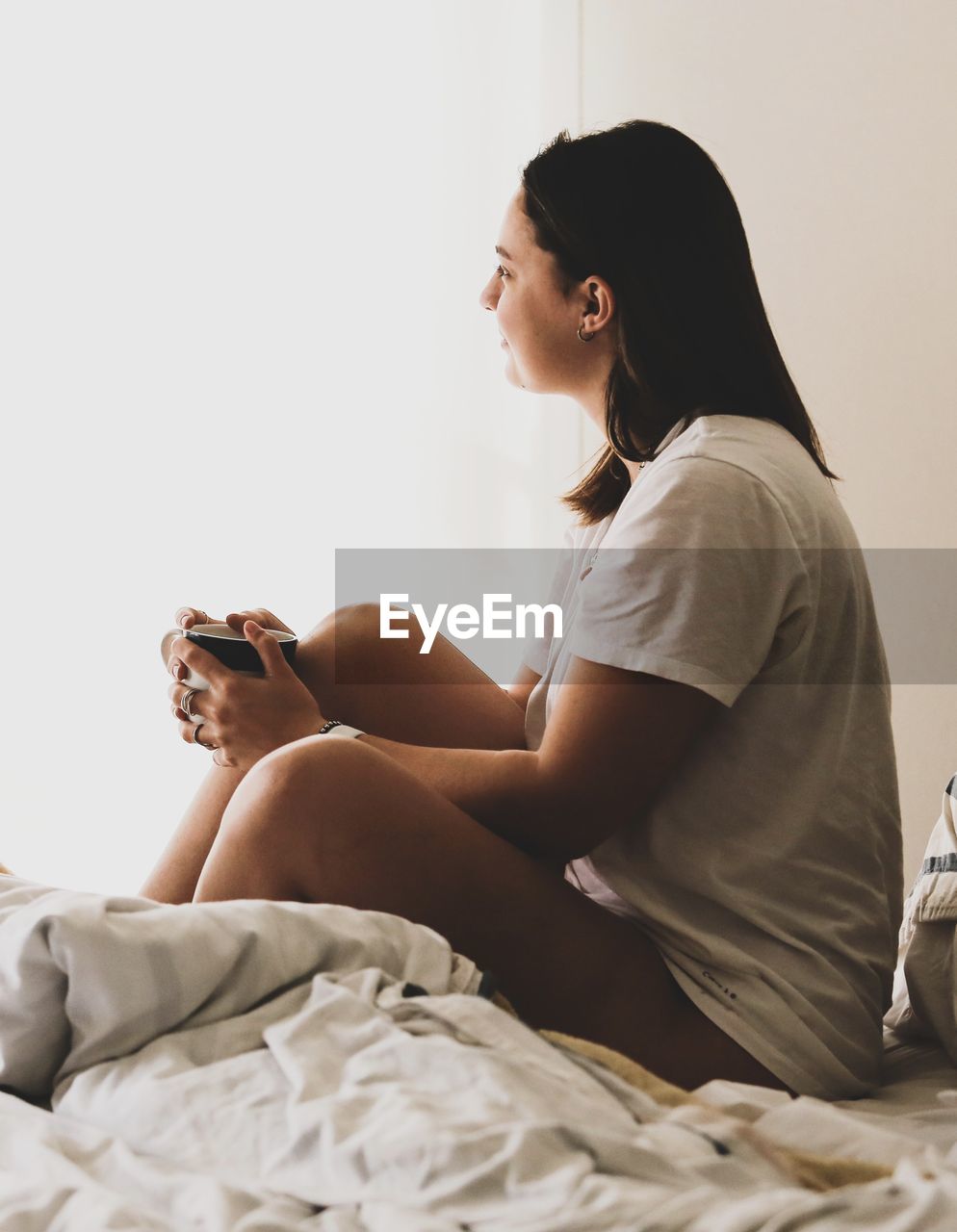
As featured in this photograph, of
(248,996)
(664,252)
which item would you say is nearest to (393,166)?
(664,252)

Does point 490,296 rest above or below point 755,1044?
above

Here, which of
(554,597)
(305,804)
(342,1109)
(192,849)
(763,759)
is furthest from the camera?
(554,597)

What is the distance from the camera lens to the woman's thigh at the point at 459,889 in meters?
0.92

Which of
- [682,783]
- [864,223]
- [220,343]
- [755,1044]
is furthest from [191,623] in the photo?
[864,223]

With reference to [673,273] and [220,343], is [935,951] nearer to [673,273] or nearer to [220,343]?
[673,273]

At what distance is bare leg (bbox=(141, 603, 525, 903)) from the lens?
131cm

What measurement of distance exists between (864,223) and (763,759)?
1571mm

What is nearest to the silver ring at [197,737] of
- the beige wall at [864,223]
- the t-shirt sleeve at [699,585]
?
the t-shirt sleeve at [699,585]

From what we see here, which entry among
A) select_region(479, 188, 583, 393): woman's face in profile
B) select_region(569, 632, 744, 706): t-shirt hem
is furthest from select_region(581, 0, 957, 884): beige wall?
select_region(569, 632, 744, 706): t-shirt hem

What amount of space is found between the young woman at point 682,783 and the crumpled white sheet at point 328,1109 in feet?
0.54

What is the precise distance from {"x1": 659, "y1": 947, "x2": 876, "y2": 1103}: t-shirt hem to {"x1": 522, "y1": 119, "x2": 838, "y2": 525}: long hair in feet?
1.60

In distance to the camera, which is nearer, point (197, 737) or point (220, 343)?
point (197, 737)

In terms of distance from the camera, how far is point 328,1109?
581 mm

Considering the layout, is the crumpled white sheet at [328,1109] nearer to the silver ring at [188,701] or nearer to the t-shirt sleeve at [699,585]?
the t-shirt sleeve at [699,585]
